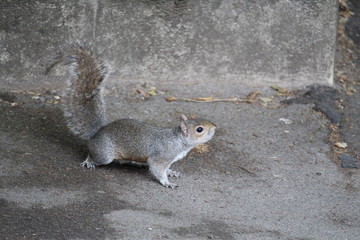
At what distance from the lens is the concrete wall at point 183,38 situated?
5.95 meters

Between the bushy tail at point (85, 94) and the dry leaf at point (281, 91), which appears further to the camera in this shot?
the dry leaf at point (281, 91)

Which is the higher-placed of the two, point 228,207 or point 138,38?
point 138,38

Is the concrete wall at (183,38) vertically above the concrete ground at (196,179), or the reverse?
the concrete wall at (183,38)

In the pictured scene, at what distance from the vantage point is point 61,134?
5.54 meters

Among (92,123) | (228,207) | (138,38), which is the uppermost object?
(138,38)

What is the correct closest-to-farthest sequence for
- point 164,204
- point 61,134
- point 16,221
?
point 16,221
point 164,204
point 61,134

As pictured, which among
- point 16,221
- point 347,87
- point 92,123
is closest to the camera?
point 16,221

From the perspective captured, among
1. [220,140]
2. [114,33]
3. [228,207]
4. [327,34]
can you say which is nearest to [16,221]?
[228,207]

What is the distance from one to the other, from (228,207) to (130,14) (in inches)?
88.5

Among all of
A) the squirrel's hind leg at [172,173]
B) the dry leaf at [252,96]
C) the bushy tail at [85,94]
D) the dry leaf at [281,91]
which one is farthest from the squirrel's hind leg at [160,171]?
the dry leaf at [281,91]

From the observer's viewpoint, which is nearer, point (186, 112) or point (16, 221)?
point (16, 221)

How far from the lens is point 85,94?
519cm

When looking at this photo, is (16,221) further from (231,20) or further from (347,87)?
(347,87)

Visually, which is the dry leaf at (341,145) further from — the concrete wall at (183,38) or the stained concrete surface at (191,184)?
the concrete wall at (183,38)
